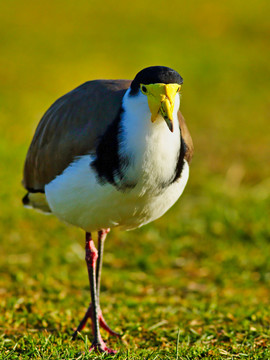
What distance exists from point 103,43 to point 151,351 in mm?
11252

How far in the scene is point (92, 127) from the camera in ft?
12.1

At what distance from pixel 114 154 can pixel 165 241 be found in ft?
9.60

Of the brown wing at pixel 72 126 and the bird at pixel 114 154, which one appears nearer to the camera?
the bird at pixel 114 154

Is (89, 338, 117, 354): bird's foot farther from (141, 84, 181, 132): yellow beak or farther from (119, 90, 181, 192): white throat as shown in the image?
(141, 84, 181, 132): yellow beak

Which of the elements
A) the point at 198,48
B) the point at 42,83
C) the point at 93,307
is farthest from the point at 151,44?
the point at 93,307

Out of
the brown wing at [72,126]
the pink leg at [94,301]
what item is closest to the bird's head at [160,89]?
the brown wing at [72,126]

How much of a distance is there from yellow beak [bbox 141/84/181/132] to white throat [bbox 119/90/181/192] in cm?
6

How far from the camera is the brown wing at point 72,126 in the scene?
369 centimetres

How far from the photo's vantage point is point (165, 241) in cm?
628


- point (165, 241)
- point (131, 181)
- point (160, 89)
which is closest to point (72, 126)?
point (131, 181)

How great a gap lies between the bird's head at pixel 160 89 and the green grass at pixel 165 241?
143 centimetres

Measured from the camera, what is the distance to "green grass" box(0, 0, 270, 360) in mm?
4254

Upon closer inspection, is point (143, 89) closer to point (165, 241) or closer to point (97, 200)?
point (97, 200)

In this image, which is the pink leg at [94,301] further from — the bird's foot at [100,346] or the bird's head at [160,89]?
the bird's head at [160,89]
